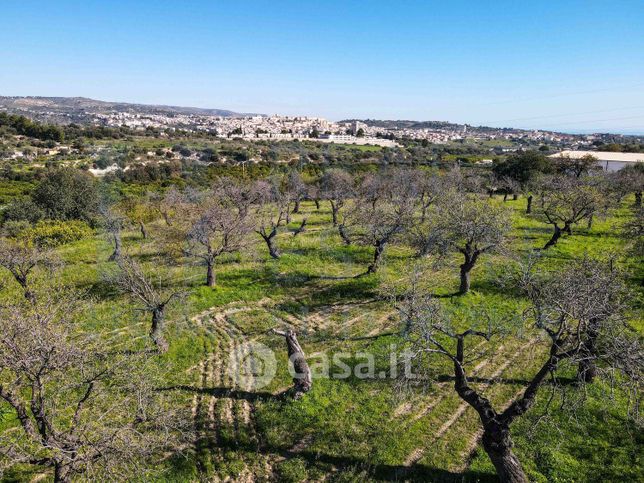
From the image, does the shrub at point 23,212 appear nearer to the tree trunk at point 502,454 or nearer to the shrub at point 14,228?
the shrub at point 14,228

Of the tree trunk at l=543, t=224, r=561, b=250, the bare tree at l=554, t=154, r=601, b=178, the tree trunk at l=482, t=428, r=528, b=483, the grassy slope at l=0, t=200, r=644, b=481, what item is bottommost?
the grassy slope at l=0, t=200, r=644, b=481

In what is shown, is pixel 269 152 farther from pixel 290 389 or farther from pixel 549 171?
pixel 290 389

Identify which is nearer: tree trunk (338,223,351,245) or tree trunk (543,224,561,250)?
tree trunk (543,224,561,250)

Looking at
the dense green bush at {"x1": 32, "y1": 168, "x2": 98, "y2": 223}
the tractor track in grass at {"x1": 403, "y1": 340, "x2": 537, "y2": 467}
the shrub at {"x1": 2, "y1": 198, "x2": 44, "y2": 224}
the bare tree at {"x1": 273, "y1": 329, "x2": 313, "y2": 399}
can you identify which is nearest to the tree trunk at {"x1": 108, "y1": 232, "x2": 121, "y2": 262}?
the dense green bush at {"x1": 32, "y1": 168, "x2": 98, "y2": 223}

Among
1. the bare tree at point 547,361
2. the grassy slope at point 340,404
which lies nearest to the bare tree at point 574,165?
the grassy slope at point 340,404

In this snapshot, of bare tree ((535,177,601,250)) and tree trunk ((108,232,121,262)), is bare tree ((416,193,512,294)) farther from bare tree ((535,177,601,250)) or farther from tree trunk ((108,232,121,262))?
tree trunk ((108,232,121,262))

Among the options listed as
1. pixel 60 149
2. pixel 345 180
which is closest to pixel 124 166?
pixel 60 149

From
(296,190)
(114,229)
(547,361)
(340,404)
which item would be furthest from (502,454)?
(296,190)
